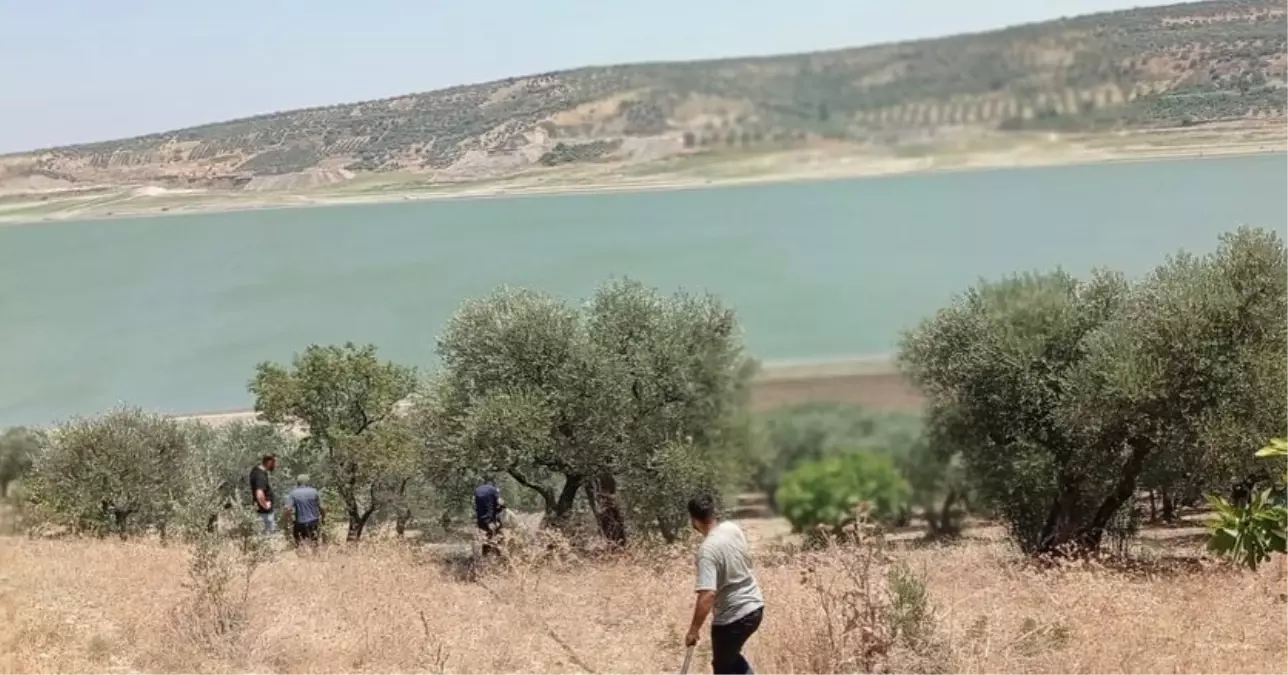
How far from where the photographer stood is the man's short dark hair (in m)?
5.78

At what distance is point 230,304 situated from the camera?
77625mm

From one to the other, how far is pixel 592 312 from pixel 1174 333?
30.7 feet

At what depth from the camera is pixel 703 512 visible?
5.79 m

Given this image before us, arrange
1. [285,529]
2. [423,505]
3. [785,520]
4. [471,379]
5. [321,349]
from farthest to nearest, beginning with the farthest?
[321,349]
[423,505]
[471,379]
[285,529]
[785,520]

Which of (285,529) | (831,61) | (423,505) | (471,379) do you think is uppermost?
(831,61)

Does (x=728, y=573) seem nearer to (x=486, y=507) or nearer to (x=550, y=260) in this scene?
(x=486, y=507)

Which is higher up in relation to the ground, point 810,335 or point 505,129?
point 505,129

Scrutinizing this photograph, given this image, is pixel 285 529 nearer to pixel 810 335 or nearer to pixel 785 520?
pixel 810 335

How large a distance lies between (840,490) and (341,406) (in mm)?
20727

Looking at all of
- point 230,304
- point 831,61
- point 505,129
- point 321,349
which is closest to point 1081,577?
point 831,61

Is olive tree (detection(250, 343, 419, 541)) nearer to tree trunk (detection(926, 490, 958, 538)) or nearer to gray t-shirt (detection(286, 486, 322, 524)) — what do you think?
gray t-shirt (detection(286, 486, 322, 524))

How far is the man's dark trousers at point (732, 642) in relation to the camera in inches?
227

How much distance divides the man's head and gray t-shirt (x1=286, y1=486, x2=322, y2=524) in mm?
9663

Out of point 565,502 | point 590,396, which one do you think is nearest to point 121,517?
point 565,502
